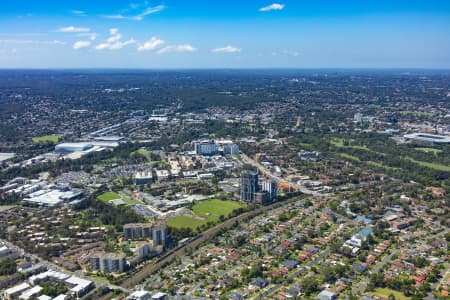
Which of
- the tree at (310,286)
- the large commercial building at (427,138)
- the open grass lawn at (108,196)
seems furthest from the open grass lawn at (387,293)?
the large commercial building at (427,138)

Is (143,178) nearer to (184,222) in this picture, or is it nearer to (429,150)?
(184,222)

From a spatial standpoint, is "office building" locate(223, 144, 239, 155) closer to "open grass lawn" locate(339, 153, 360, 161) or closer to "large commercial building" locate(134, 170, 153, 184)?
"open grass lawn" locate(339, 153, 360, 161)

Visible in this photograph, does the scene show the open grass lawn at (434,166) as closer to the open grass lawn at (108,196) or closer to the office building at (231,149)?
the office building at (231,149)

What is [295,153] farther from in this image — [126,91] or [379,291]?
[126,91]

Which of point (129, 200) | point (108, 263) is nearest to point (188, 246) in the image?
point (108, 263)

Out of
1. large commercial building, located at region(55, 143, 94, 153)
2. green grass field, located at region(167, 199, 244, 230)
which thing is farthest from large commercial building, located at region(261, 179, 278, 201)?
large commercial building, located at region(55, 143, 94, 153)

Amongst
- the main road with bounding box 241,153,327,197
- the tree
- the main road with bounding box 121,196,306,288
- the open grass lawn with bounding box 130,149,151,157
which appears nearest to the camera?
the tree

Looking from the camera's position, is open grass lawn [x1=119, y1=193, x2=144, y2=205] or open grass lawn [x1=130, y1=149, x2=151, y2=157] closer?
open grass lawn [x1=119, y1=193, x2=144, y2=205]
